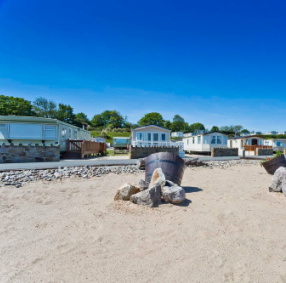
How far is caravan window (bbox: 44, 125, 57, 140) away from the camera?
17.1 m

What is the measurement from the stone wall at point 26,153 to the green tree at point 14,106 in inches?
1842

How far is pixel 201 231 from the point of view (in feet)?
12.0

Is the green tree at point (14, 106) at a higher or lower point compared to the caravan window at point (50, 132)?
higher

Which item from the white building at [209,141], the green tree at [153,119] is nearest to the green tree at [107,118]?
the green tree at [153,119]

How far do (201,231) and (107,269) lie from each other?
188cm

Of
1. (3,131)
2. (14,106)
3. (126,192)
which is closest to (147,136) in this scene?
(3,131)

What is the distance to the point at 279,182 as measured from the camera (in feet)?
20.3

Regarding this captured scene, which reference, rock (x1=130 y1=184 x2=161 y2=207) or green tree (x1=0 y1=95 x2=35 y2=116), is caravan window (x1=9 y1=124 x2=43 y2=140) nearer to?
rock (x1=130 y1=184 x2=161 y2=207)

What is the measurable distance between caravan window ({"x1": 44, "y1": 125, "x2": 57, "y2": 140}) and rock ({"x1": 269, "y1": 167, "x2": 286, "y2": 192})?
16.2 meters

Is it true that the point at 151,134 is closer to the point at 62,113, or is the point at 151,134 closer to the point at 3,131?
the point at 3,131

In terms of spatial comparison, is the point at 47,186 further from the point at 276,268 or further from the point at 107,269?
the point at 276,268

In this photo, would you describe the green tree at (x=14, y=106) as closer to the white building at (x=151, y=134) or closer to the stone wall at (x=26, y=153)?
the white building at (x=151, y=134)

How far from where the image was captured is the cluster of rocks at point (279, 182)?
5910 mm

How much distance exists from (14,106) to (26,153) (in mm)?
47694
